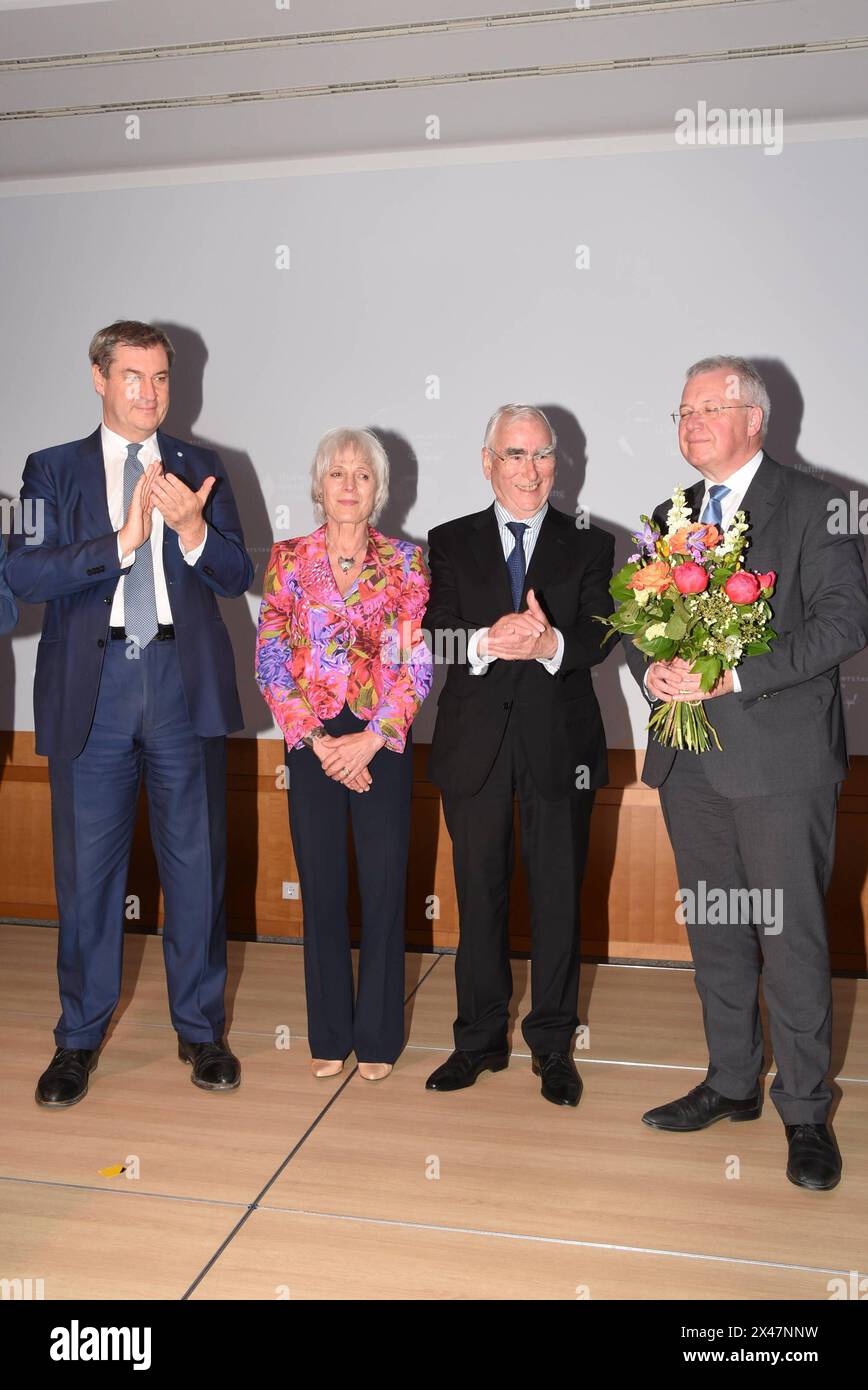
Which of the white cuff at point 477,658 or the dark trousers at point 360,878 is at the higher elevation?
the white cuff at point 477,658

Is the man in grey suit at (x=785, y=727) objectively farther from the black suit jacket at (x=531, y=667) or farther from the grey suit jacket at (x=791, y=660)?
the black suit jacket at (x=531, y=667)

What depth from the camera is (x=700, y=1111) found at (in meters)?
3.02

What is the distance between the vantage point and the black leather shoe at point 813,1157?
2.70 m

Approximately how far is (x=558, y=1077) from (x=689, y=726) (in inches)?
42.8

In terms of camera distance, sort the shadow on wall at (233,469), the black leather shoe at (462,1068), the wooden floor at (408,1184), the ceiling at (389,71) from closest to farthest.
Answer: the wooden floor at (408,1184), the black leather shoe at (462,1068), the ceiling at (389,71), the shadow on wall at (233,469)

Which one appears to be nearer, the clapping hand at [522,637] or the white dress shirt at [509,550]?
the clapping hand at [522,637]

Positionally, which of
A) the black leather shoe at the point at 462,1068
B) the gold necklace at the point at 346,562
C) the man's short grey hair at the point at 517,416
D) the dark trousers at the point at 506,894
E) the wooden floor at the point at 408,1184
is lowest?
the wooden floor at the point at 408,1184

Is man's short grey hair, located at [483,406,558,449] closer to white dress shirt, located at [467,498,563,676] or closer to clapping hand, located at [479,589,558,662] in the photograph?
white dress shirt, located at [467,498,563,676]

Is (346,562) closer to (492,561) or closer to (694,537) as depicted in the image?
(492,561)

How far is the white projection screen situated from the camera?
432 centimetres

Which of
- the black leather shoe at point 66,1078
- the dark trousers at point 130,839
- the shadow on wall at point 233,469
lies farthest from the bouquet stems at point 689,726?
the shadow on wall at point 233,469

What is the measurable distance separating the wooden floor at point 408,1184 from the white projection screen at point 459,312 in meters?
1.68

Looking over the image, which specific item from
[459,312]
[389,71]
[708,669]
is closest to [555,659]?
[708,669]

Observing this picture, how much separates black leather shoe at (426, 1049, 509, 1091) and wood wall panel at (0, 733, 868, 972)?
50.6 inches
